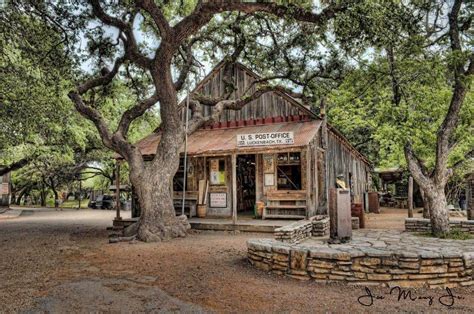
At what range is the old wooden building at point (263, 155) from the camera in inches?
456

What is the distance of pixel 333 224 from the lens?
7.36m

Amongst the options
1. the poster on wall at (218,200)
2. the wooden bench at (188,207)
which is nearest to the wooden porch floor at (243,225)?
the wooden bench at (188,207)

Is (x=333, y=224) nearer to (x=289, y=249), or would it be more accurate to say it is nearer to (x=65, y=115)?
(x=289, y=249)

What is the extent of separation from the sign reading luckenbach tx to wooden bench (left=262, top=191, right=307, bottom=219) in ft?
7.14

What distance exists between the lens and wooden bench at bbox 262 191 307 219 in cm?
1189

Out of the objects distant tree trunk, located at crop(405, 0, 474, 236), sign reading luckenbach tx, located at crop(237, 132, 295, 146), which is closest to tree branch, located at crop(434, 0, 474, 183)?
distant tree trunk, located at crop(405, 0, 474, 236)

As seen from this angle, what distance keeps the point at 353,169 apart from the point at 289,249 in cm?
1369

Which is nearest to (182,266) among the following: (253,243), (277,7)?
(253,243)

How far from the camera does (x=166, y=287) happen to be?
207 inches

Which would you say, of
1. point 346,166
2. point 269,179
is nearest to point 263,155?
point 269,179

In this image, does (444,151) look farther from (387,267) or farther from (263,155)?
(263,155)
